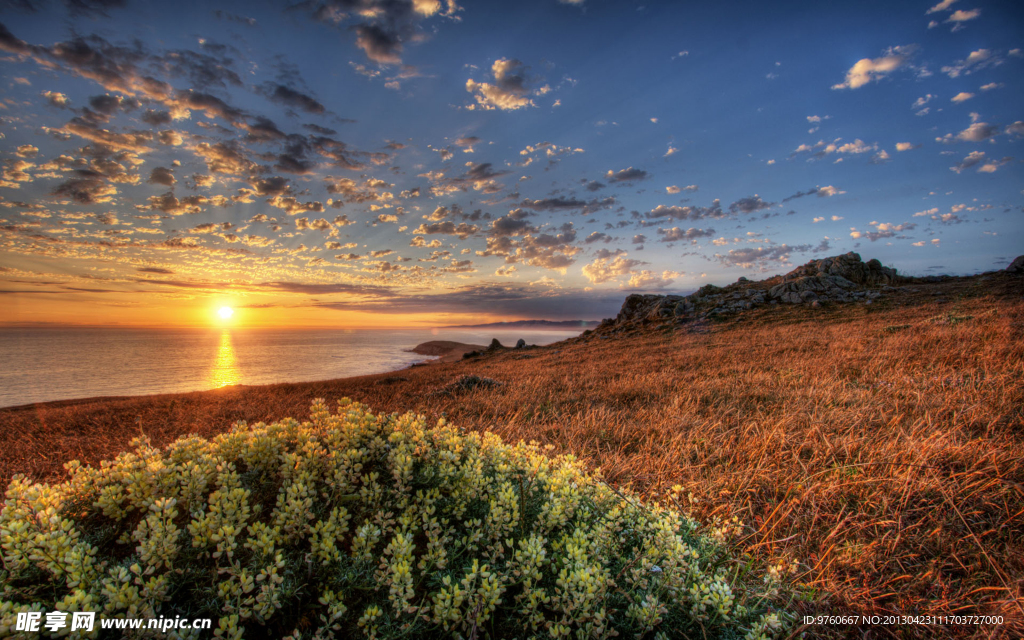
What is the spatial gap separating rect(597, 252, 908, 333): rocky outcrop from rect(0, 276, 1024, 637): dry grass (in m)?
30.7

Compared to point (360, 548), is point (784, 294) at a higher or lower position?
higher

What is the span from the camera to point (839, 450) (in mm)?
3910

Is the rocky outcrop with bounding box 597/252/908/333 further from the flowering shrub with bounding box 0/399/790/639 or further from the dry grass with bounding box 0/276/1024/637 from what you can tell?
the flowering shrub with bounding box 0/399/790/639

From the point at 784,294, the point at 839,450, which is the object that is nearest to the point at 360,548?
the point at 839,450

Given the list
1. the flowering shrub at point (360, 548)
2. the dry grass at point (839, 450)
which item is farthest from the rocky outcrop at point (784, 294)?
the flowering shrub at point (360, 548)

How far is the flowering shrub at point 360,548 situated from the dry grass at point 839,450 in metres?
0.93

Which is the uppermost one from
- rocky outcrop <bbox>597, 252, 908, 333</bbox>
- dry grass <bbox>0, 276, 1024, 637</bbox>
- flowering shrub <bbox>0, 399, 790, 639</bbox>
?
rocky outcrop <bbox>597, 252, 908, 333</bbox>

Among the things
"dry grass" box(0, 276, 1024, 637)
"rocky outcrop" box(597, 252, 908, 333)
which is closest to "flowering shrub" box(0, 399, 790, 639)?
"dry grass" box(0, 276, 1024, 637)

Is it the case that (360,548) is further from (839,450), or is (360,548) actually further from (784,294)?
(784,294)

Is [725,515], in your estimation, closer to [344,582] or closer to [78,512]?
[344,582]

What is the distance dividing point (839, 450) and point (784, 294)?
41.9 m

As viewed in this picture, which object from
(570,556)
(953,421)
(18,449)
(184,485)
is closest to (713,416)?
(953,421)

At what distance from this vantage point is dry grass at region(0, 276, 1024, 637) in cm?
246

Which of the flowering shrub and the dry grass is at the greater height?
the flowering shrub
